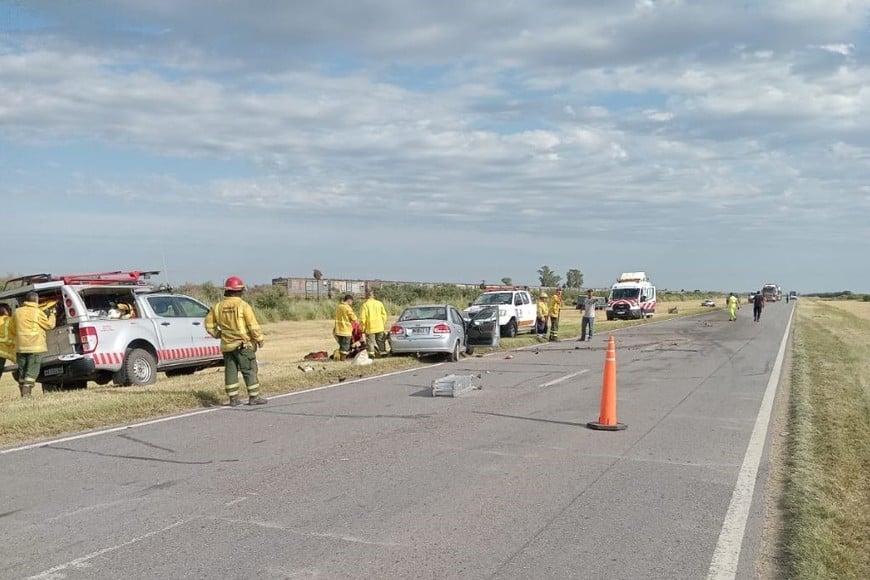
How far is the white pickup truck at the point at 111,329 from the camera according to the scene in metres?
13.8

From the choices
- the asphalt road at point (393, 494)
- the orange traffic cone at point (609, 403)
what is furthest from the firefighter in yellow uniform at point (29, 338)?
the orange traffic cone at point (609, 403)

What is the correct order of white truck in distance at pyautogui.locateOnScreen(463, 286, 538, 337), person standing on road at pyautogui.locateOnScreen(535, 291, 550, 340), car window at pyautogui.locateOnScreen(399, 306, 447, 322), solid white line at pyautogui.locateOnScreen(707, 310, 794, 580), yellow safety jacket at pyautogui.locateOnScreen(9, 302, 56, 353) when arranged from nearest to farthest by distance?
solid white line at pyautogui.locateOnScreen(707, 310, 794, 580)
yellow safety jacket at pyautogui.locateOnScreen(9, 302, 56, 353)
car window at pyautogui.locateOnScreen(399, 306, 447, 322)
white truck in distance at pyautogui.locateOnScreen(463, 286, 538, 337)
person standing on road at pyautogui.locateOnScreen(535, 291, 550, 340)

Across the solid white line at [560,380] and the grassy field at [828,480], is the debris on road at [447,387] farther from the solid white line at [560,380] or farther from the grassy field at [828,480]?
the grassy field at [828,480]

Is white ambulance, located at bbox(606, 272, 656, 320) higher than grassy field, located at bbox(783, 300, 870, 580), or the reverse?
white ambulance, located at bbox(606, 272, 656, 320)

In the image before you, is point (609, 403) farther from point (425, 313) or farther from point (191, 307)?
point (425, 313)

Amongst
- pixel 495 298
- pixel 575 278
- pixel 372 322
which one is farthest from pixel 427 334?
pixel 575 278

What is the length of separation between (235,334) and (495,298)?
1816 centimetres

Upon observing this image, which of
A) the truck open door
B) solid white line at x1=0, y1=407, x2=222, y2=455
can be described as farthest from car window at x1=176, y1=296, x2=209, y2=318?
the truck open door

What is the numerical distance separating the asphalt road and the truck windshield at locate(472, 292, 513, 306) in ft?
54.5

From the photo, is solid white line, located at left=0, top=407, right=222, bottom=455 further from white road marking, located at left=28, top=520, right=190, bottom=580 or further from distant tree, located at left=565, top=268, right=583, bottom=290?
distant tree, located at left=565, top=268, right=583, bottom=290

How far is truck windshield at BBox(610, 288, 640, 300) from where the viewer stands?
160 ft

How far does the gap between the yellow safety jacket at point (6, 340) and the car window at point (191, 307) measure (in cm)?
311

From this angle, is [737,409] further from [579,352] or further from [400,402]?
[579,352]

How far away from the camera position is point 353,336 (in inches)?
760
